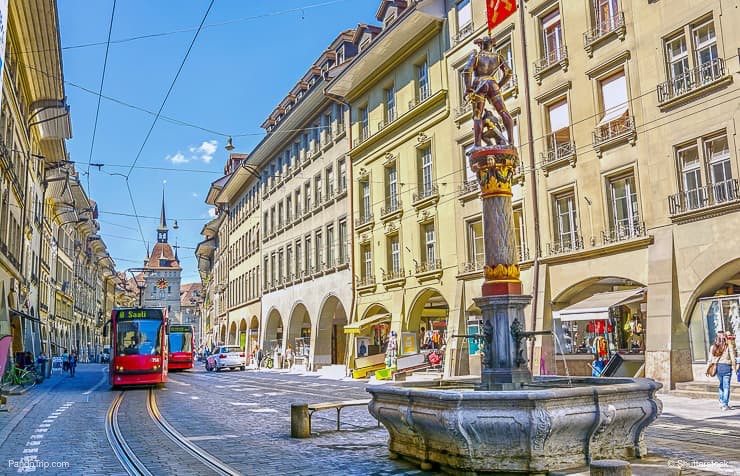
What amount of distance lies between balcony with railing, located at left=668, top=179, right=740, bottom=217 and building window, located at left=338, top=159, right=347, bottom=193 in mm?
21916

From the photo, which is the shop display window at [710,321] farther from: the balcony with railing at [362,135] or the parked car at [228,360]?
the parked car at [228,360]

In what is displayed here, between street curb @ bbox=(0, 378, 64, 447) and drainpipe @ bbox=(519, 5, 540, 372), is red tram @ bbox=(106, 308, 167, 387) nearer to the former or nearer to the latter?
street curb @ bbox=(0, 378, 64, 447)

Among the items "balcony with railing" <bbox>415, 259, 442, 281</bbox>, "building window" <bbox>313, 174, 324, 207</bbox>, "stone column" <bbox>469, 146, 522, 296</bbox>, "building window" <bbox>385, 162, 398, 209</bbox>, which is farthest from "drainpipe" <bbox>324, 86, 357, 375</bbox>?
"stone column" <bbox>469, 146, 522, 296</bbox>

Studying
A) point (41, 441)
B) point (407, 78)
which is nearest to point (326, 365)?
point (407, 78)

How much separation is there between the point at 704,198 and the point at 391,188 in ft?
58.2

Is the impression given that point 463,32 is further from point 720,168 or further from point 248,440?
point 248,440

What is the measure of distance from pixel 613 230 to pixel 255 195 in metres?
40.1

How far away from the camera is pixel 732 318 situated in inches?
691

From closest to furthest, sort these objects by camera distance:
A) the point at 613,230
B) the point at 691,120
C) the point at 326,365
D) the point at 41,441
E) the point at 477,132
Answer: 1. the point at 477,132
2. the point at 41,441
3. the point at 691,120
4. the point at 613,230
5. the point at 326,365

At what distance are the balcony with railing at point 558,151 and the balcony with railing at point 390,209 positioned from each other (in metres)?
9.89

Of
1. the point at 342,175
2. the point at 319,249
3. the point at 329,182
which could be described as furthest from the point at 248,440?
the point at 319,249

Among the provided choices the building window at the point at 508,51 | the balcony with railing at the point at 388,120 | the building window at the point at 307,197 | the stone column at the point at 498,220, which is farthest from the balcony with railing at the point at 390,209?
the stone column at the point at 498,220

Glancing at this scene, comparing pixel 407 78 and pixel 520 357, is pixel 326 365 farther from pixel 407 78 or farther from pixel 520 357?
pixel 520 357

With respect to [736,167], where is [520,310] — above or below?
below
